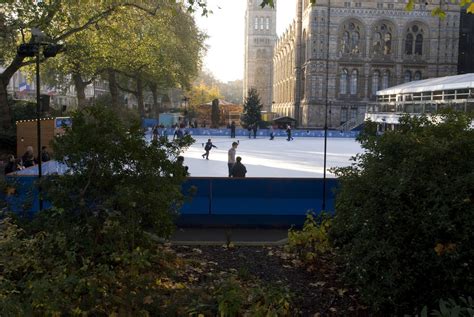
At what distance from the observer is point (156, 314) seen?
512cm

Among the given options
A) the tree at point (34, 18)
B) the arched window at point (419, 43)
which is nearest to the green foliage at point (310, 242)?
the tree at point (34, 18)

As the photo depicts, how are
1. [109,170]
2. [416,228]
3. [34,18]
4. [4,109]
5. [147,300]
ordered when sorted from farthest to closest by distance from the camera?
[4,109]
[34,18]
[109,170]
[416,228]
[147,300]

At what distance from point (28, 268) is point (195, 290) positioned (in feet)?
7.97

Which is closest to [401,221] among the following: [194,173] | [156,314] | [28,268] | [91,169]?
[156,314]

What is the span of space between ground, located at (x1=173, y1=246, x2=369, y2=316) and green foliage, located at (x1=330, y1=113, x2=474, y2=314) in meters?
0.42

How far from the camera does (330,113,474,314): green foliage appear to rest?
530 cm

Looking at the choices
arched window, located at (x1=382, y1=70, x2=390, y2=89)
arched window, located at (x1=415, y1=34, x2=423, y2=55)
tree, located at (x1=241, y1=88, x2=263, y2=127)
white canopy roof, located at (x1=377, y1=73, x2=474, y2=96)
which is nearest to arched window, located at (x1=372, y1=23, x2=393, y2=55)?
arched window, located at (x1=382, y1=70, x2=390, y2=89)

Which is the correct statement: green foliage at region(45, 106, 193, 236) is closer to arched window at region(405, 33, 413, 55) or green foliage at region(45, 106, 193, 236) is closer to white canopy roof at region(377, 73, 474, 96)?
white canopy roof at region(377, 73, 474, 96)

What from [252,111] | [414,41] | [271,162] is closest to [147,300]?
[271,162]

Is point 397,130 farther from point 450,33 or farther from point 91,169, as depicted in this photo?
point 450,33

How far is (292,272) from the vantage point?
721cm

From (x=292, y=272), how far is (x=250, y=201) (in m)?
4.69

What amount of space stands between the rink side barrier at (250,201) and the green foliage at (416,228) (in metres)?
5.15

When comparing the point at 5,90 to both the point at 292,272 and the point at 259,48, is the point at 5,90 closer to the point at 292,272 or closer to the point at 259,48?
the point at 292,272
